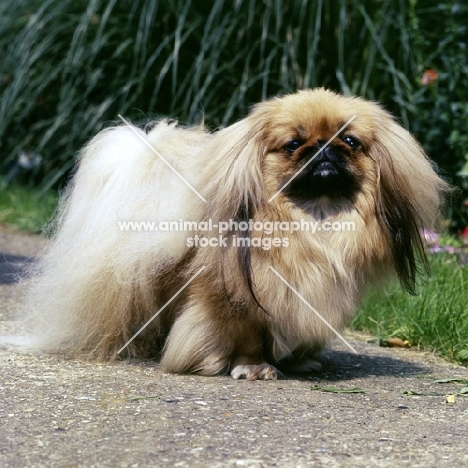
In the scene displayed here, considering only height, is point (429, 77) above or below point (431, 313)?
above

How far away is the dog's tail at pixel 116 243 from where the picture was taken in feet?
10.6

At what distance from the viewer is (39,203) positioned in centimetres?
716

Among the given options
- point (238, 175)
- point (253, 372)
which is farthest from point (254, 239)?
point (253, 372)

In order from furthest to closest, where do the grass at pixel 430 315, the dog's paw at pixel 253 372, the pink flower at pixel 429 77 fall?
the pink flower at pixel 429 77 → the grass at pixel 430 315 → the dog's paw at pixel 253 372

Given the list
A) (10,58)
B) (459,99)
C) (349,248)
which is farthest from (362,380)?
(10,58)

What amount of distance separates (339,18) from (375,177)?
373cm

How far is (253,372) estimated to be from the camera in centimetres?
316

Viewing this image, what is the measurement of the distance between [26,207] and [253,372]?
4370 mm

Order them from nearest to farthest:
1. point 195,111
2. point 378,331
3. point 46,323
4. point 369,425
Answer: point 369,425, point 46,323, point 378,331, point 195,111

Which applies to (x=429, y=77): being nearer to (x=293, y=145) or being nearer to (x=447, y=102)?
(x=447, y=102)

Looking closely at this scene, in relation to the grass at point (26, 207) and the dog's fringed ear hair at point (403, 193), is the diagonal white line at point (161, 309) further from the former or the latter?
the grass at point (26, 207)

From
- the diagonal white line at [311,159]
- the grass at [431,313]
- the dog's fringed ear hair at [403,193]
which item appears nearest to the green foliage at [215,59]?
the grass at [431,313]

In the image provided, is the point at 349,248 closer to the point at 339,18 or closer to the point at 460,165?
the point at 460,165

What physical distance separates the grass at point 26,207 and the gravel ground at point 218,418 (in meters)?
3.39
